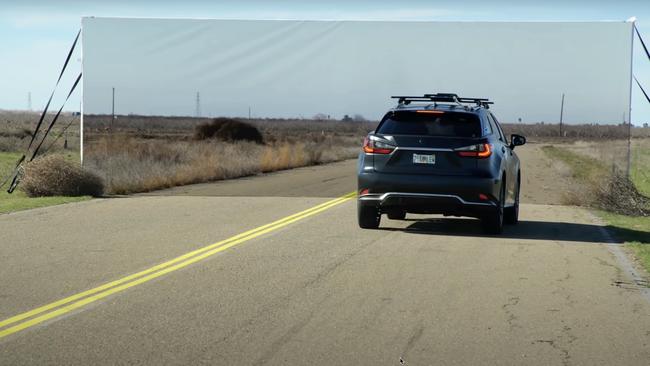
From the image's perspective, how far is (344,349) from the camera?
6.73m

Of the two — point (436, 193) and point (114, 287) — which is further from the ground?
point (436, 193)

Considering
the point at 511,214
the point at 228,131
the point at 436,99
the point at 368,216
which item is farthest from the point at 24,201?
the point at 228,131

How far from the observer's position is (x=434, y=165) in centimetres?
1326

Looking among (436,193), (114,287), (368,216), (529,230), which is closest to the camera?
(114,287)

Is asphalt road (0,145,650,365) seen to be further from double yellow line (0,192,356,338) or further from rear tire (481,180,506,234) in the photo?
rear tire (481,180,506,234)

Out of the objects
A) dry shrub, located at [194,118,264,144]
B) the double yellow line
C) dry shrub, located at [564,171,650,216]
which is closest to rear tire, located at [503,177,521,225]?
dry shrub, located at [564,171,650,216]

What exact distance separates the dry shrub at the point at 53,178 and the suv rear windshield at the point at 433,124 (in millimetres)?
9140

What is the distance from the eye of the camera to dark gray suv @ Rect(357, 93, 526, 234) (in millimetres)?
13188

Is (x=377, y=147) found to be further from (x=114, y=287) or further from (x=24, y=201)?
(x=24, y=201)

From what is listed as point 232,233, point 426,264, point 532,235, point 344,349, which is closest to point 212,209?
point 232,233

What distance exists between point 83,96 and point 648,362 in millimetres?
18266

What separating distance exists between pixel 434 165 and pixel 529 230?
262 cm

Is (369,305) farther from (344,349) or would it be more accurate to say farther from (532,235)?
(532,235)

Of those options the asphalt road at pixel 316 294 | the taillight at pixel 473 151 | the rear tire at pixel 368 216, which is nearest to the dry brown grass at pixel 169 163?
the asphalt road at pixel 316 294
